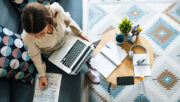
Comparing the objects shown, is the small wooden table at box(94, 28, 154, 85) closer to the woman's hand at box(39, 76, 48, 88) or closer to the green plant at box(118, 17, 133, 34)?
the green plant at box(118, 17, 133, 34)

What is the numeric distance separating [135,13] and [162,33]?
416 mm

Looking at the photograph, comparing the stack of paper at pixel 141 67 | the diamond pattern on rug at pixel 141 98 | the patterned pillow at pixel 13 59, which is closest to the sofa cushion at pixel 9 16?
the patterned pillow at pixel 13 59

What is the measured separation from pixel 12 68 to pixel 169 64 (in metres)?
1.65

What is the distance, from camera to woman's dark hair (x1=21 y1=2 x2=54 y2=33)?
1.04 metres

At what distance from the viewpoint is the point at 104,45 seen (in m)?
1.67

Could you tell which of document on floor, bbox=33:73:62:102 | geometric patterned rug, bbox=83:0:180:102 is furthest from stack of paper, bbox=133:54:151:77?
document on floor, bbox=33:73:62:102

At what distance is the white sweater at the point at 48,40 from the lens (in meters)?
1.31

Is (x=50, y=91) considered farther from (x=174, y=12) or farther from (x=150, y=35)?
(x=174, y=12)

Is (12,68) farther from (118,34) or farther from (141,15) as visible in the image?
(141,15)

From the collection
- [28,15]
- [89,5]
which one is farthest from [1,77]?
[89,5]

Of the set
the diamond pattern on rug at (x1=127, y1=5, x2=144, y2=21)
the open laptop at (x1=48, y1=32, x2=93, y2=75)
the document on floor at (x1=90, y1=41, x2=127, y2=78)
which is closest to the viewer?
the open laptop at (x1=48, y1=32, x2=93, y2=75)

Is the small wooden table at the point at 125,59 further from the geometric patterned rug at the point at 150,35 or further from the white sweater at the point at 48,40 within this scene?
the geometric patterned rug at the point at 150,35

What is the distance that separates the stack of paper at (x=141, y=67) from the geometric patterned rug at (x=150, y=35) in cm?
41

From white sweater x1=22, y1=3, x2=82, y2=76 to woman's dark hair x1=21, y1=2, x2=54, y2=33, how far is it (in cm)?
22
